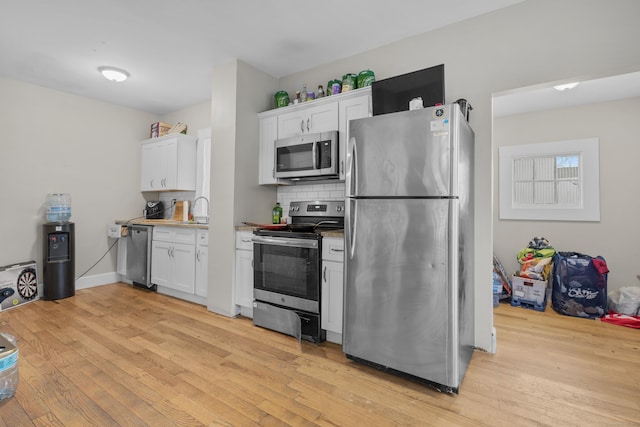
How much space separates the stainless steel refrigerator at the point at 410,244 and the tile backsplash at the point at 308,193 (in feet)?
3.31

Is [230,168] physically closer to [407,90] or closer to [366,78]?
[366,78]

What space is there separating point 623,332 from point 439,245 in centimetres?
252

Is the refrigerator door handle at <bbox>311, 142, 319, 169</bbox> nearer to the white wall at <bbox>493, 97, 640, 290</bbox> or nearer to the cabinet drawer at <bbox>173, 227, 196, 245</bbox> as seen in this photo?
the cabinet drawer at <bbox>173, 227, 196, 245</bbox>

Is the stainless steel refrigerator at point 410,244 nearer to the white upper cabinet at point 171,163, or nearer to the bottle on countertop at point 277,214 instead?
the bottle on countertop at point 277,214

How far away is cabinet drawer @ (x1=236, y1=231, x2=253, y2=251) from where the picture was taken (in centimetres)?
297

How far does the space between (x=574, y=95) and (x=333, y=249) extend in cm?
355

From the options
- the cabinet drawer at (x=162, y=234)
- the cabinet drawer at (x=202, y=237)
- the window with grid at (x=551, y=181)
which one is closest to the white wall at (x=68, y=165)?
the cabinet drawer at (x=162, y=234)

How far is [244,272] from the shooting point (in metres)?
3.02

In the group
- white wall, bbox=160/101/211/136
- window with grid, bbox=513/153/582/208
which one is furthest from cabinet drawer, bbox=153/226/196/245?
window with grid, bbox=513/153/582/208

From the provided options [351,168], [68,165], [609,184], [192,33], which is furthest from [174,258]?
[609,184]

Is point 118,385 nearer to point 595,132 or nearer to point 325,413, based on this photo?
point 325,413

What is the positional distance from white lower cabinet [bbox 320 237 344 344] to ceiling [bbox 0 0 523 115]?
184 centimetres

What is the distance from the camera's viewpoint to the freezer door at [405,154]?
5.72ft

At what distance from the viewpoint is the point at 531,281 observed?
3.48 m
